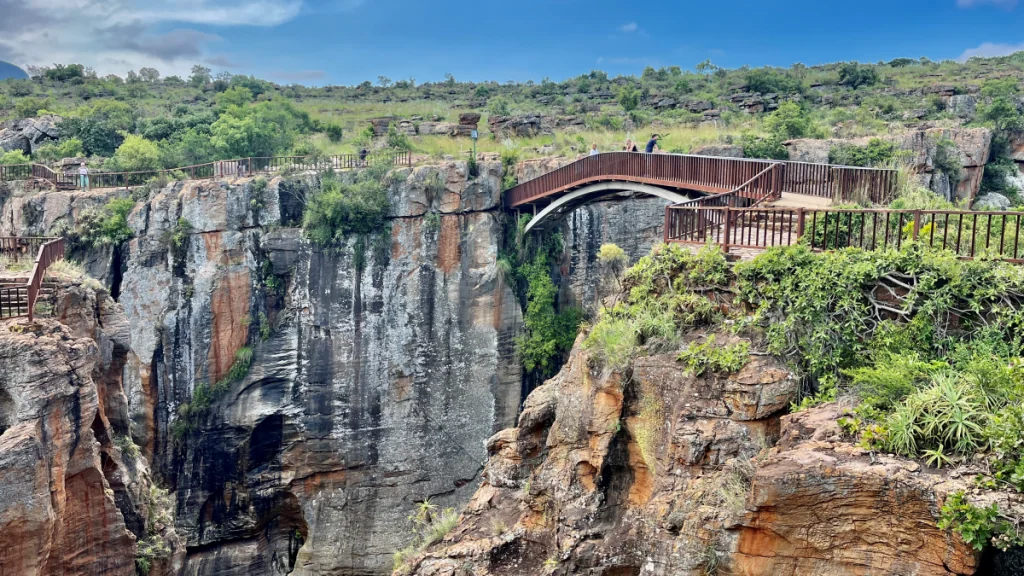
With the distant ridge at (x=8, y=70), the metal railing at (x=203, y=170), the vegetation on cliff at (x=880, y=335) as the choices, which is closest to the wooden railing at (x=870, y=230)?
the vegetation on cliff at (x=880, y=335)

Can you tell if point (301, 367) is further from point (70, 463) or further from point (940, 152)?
point (940, 152)

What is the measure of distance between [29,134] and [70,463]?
79.8 feet

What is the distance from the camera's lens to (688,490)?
952cm

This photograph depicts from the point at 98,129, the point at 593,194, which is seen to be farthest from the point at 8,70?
the point at 593,194

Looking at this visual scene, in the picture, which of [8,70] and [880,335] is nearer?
[880,335]

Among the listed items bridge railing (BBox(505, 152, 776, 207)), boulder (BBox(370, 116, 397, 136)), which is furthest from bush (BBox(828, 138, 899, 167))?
boulder (BBox(370, 116, 397, 136))

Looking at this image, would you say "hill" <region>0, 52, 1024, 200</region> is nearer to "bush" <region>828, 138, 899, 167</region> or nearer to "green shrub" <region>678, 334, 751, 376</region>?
"bush" <region>828, 138, 899, 167</region>

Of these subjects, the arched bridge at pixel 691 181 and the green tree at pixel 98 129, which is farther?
the green tree at pixel 98 129

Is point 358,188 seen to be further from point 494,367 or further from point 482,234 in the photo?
point 494,367

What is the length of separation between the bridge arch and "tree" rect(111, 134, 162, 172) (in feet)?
39.3

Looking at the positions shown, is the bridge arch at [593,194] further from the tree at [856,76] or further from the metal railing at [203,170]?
the tree at [856,76]

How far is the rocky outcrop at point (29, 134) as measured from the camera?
110ft

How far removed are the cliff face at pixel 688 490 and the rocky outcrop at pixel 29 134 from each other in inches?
1080

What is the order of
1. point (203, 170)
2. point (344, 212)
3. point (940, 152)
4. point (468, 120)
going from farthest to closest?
point (468, 120) < point (203, 170) < point (940, 152) < point (344, 212)
